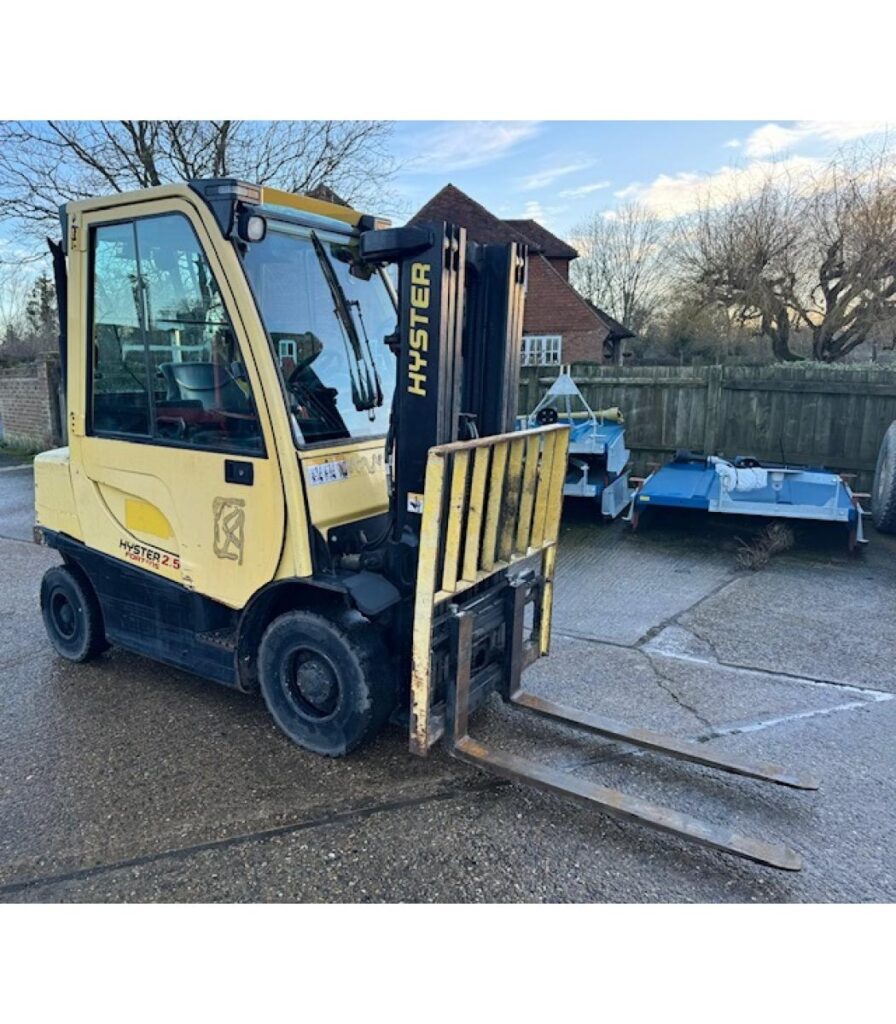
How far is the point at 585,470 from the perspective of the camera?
8.37m

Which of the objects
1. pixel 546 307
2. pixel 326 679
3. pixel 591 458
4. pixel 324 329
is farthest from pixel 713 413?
pixel 546 307

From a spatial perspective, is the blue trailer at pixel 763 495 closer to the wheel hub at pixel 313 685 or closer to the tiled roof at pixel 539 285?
the wheel hub at pixel 313 685

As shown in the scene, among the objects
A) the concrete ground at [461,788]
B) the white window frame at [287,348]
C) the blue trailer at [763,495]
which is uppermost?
Result: the white window frame at [287,348]

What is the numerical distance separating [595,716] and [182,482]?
2334 mm

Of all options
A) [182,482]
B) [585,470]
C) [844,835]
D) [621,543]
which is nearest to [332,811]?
[182,482]

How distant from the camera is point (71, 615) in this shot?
4.45 m

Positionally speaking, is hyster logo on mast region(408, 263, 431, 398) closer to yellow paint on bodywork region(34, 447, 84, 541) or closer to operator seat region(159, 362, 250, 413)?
operator seat region(159, 362, 250, 413)

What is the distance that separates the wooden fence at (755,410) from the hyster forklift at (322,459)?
754 cm

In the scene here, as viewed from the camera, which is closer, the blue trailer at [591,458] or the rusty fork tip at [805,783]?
the rusty fork tip at [805,783]

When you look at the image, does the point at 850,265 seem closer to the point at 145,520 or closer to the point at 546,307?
the point at 546,307

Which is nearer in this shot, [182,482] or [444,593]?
[444,593]

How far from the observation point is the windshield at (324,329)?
3117mm

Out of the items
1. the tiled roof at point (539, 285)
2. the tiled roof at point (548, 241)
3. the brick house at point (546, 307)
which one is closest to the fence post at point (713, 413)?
the brick house at point (546, 307)

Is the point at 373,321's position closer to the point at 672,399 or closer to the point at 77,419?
the point at 77,419
